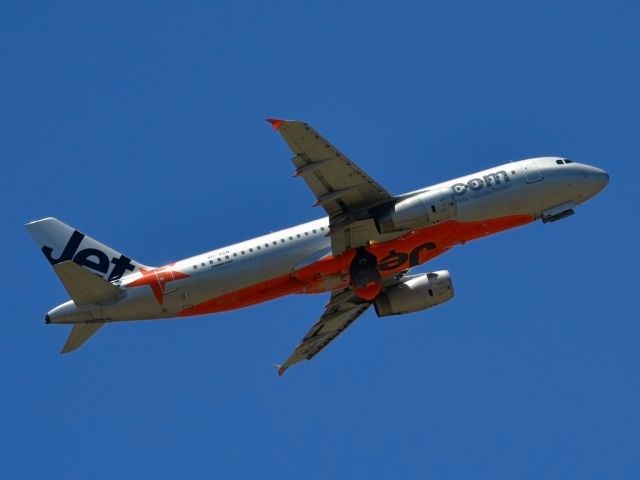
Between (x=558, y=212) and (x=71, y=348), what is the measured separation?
25.9 meters

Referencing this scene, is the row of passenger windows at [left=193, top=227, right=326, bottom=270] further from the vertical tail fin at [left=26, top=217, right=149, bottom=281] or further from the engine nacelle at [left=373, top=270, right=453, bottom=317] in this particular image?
the engine nacelle at [left=373, top=270, right=453, bottom=317]

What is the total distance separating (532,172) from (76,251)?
938 inches

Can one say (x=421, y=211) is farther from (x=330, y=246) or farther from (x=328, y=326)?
(x=328, y=326)

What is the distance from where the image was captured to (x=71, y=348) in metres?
63.9

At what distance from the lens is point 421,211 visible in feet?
206

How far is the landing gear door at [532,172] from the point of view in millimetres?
66125

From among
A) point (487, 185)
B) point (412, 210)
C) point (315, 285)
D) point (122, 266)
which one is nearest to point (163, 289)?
point (122, 266)

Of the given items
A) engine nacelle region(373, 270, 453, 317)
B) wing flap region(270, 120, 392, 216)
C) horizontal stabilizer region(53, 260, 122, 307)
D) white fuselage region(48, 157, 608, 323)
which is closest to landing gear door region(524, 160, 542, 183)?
white fuselage region(48, 157, 608, 323)

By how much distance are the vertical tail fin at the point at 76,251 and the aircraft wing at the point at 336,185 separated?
10370mm

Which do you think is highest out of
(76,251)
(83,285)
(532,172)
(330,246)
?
(76,251)

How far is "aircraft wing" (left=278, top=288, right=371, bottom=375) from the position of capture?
71.6 metres

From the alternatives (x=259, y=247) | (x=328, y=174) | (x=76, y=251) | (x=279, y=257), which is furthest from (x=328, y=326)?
(x=76, y=251)

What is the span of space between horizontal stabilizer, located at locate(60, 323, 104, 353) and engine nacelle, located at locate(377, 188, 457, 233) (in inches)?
602

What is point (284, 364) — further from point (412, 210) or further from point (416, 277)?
point (412, 210)
